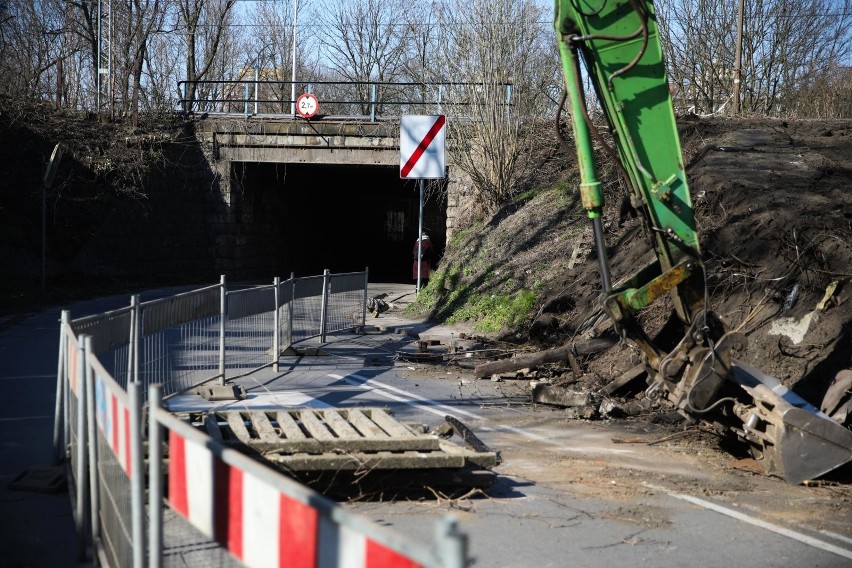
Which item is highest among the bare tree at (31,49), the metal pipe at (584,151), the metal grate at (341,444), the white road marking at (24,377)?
the bare tree at (31,49)

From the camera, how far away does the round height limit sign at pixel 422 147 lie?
18125mm

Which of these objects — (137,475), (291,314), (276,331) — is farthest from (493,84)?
(137,475)

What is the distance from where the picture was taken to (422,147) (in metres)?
18.2

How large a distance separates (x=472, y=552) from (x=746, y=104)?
86.9 ft

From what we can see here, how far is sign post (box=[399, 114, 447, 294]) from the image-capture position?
18.1 metres

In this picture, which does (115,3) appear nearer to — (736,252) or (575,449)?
(736,252)

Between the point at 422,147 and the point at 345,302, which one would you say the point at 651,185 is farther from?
the point at 422,147

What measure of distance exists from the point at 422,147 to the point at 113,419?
14.5 meters

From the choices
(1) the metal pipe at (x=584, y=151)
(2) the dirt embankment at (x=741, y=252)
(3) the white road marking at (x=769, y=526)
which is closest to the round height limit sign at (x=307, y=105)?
(2) the dirt embankment at (x=741, y=252)

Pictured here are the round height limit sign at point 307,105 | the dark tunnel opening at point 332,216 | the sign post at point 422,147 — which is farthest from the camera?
the dark tunnel opening at point 332,216

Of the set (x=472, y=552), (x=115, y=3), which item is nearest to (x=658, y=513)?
(x=472, y=552)

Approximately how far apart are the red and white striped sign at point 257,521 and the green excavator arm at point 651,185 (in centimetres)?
Result: 511

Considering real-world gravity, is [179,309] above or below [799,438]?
above

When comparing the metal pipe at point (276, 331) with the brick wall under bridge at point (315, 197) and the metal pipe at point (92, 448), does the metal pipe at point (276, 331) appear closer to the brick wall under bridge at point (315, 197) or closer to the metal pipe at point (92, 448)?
the metal pipe at point (92, 448)
